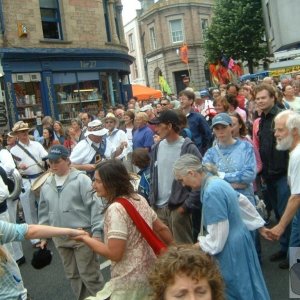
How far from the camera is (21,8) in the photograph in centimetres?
1670

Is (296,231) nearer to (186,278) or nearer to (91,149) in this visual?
(186,278)

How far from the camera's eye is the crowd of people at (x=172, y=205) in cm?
308

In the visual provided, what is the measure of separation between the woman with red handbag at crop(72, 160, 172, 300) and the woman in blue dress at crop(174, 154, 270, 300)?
406 millimetres

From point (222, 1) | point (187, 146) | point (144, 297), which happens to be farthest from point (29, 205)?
point (222, 1)

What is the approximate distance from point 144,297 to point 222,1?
3107 centimetres

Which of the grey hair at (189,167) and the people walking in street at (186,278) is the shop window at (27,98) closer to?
the grey hair at (189,167)

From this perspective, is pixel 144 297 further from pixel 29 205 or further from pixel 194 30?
pixel 194 30

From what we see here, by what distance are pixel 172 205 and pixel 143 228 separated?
1.67 m

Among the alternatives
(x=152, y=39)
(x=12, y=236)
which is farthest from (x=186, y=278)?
(x=152, y=39)

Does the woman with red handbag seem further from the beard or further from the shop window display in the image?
the shop window display

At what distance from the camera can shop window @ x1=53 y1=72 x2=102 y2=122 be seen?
1764cm

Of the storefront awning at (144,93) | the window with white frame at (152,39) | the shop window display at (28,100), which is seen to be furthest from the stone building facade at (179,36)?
the shop window display at (28,100)

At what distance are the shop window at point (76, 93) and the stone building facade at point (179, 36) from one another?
29.2 m

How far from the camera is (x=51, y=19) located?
18.1m
